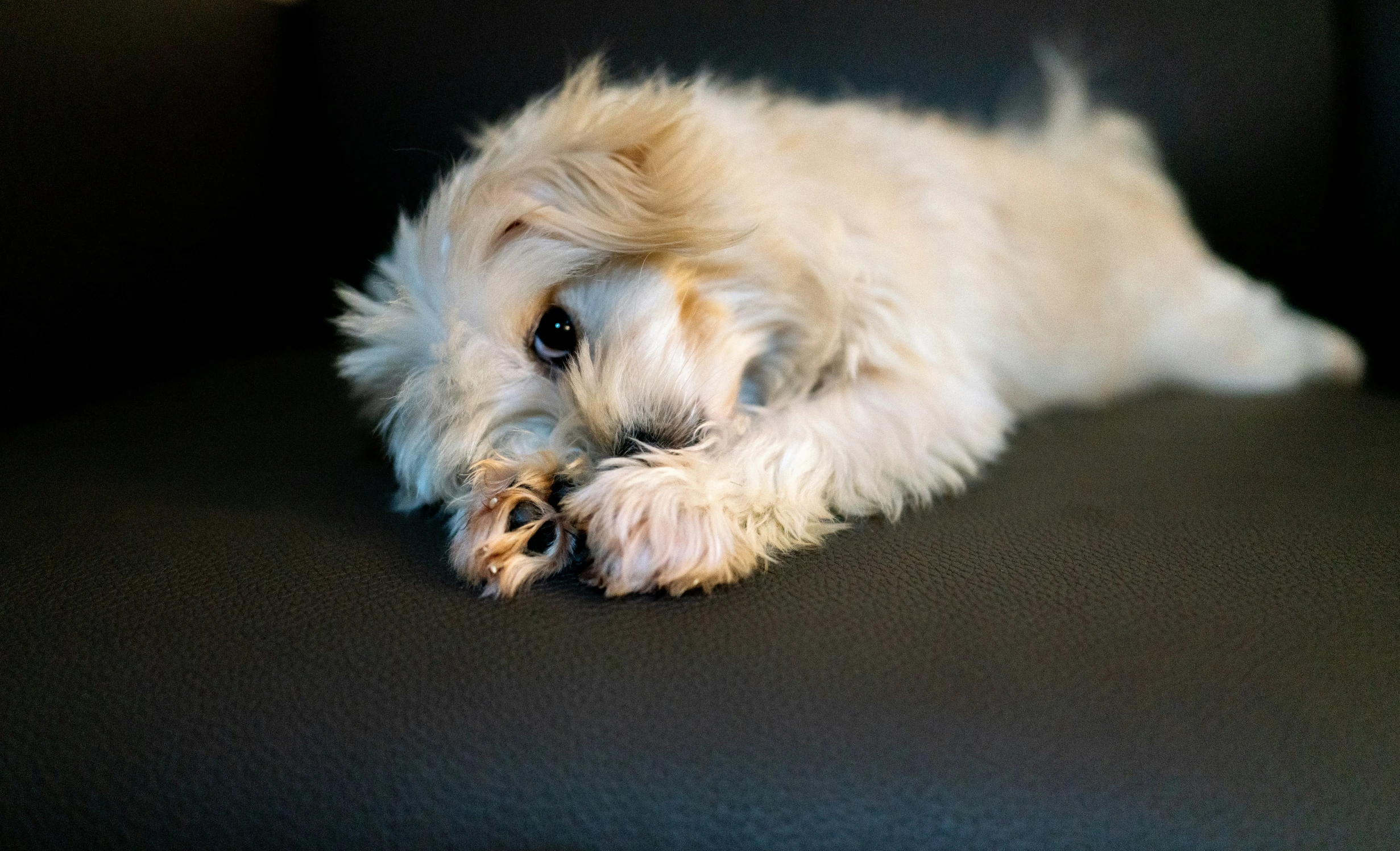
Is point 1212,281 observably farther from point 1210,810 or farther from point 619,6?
point 1210,810

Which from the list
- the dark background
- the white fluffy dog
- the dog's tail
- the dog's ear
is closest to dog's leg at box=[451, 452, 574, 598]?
the white fluffy dog

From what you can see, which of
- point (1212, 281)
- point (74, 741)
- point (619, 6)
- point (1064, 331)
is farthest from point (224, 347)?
point (1212, 281)

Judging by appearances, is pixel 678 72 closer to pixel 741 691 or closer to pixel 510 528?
pixel 510 528

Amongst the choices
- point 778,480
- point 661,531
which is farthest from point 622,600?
point 778,480

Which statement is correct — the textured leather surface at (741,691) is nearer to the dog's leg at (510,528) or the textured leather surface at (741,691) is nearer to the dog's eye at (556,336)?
the dog's leg at (510,528)

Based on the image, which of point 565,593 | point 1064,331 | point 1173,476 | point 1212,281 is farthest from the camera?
point 1212,281

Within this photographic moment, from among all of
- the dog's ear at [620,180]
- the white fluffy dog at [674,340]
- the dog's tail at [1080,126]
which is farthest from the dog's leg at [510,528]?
the dog's tail at [1080,126]
